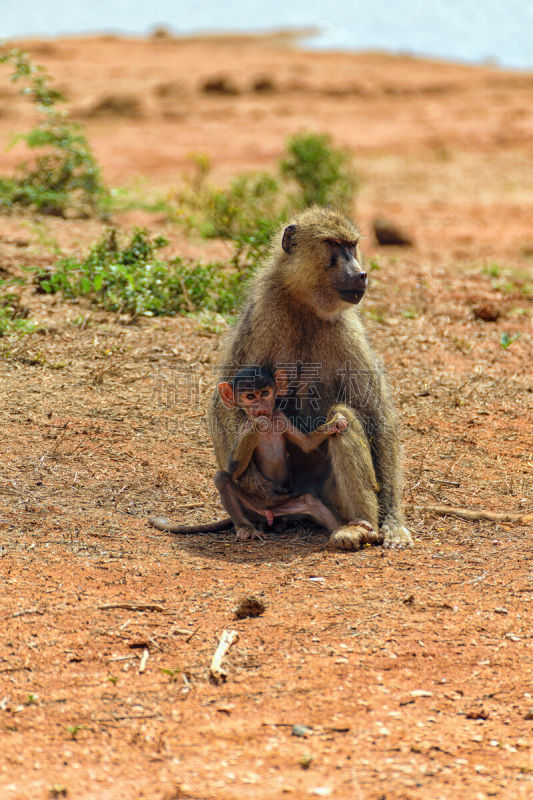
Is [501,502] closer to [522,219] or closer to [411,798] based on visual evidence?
[411,798]

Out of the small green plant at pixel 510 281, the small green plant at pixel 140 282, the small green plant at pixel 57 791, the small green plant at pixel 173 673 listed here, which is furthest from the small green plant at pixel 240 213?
the small green plant at pixel 57 791

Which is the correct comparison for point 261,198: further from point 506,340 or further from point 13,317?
point 13,317

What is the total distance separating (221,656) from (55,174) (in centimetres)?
841

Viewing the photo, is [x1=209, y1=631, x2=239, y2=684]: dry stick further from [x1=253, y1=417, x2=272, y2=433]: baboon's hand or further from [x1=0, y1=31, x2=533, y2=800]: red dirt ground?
[x1=253, y1=417, x2=272, y2=433]: baboon's hand

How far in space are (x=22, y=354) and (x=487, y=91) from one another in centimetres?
3015

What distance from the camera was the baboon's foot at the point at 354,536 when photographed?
532cm

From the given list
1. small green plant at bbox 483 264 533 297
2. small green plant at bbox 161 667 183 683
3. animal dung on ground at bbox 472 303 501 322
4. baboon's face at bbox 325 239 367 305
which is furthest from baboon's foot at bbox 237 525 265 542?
small green plant at bbox 483 264 533 297

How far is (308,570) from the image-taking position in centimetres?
503

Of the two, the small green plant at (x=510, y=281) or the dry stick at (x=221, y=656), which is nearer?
the dry stick at (x=221, y=656)

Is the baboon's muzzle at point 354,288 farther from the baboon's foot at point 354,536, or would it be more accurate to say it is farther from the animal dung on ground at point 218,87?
the animal dung on ground at point 218,87

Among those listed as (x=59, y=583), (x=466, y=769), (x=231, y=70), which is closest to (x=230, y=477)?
(x=59, y=583)

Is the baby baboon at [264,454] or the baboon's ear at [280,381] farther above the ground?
the baboon's ear at [280,381]

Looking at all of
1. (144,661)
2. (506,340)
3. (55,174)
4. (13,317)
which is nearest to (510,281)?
→ (506,340)

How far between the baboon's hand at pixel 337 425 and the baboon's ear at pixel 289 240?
3.53 ft
